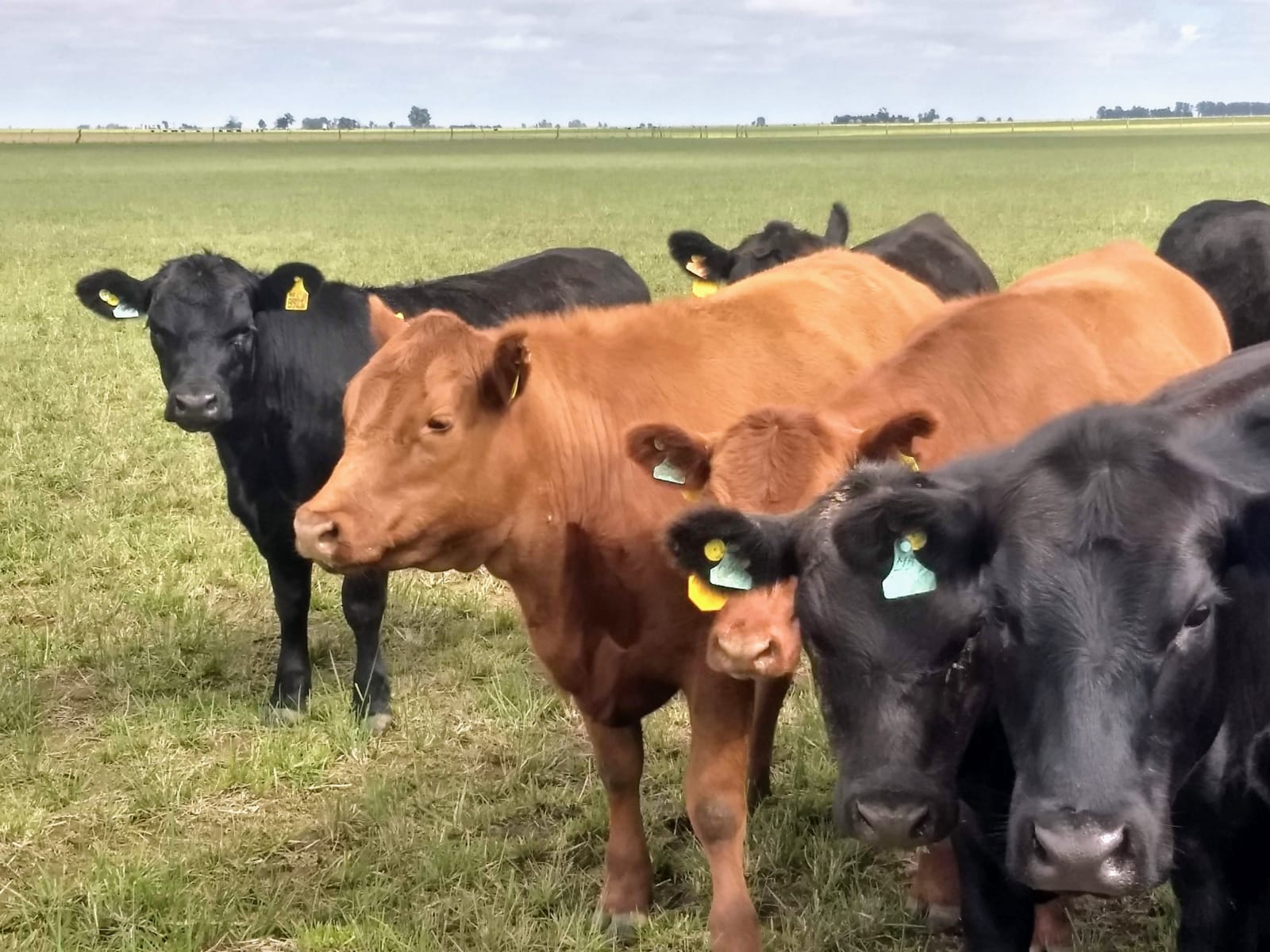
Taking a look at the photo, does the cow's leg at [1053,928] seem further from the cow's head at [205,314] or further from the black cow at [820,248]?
the black cow at [820,248]

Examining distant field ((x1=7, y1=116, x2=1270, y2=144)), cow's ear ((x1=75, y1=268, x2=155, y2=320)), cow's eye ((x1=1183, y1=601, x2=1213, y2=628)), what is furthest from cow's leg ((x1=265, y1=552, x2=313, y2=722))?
distant field ((x1=7, y1=116, x2=1270, y2=144))

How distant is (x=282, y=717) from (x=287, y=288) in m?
1.97

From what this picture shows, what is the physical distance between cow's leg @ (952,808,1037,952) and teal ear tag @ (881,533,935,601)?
2.27ft

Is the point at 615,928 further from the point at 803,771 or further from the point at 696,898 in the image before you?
the point at 803,771

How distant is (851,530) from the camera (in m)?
2.81

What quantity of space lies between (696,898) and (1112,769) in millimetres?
1926

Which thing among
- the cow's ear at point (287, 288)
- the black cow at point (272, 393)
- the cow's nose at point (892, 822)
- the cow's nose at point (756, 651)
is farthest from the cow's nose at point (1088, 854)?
the cow's ear at point (287, 288)

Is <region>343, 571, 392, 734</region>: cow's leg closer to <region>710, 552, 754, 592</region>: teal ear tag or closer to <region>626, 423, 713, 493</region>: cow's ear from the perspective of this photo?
<region>626, 423, 713, 493</region>: cow's ear

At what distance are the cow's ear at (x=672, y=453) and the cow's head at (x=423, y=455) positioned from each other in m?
0.45

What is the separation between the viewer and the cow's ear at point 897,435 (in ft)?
11.4

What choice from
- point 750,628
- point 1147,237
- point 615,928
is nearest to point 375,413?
point 750,628

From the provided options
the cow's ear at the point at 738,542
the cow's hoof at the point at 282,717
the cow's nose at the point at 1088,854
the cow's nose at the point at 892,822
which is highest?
the cow's ear at the point at 738,542

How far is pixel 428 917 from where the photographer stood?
3.81 m

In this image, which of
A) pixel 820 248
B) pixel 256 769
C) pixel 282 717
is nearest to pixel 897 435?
pixel 256 769
